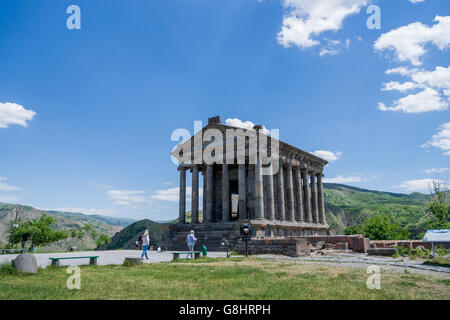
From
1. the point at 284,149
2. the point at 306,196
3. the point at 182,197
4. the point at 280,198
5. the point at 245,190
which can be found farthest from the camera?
the point at 306,196

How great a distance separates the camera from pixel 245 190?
34.1m

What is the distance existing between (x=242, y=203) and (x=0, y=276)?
77.7 ft

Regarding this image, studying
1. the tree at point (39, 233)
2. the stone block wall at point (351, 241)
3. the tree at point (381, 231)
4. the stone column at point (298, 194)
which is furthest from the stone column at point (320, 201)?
the tree at point (39, 233)

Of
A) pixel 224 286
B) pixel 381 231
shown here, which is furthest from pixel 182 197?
pixel 224 286

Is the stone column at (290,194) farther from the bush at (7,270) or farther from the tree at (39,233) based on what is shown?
the tree at (39,233)

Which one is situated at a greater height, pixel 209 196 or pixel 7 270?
pixel 209 196

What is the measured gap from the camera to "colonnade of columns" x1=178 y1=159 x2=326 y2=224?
33.2 metres

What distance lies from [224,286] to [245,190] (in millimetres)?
24889

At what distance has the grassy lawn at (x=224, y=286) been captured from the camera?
8.04m

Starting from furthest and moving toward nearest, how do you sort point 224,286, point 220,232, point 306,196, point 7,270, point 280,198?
point 306,196, point 280,198, point 220,232, point 7,270, point 224,286

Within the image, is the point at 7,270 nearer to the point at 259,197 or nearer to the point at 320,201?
the point at 259,197

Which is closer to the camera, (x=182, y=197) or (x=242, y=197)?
(x=242, y=197)
